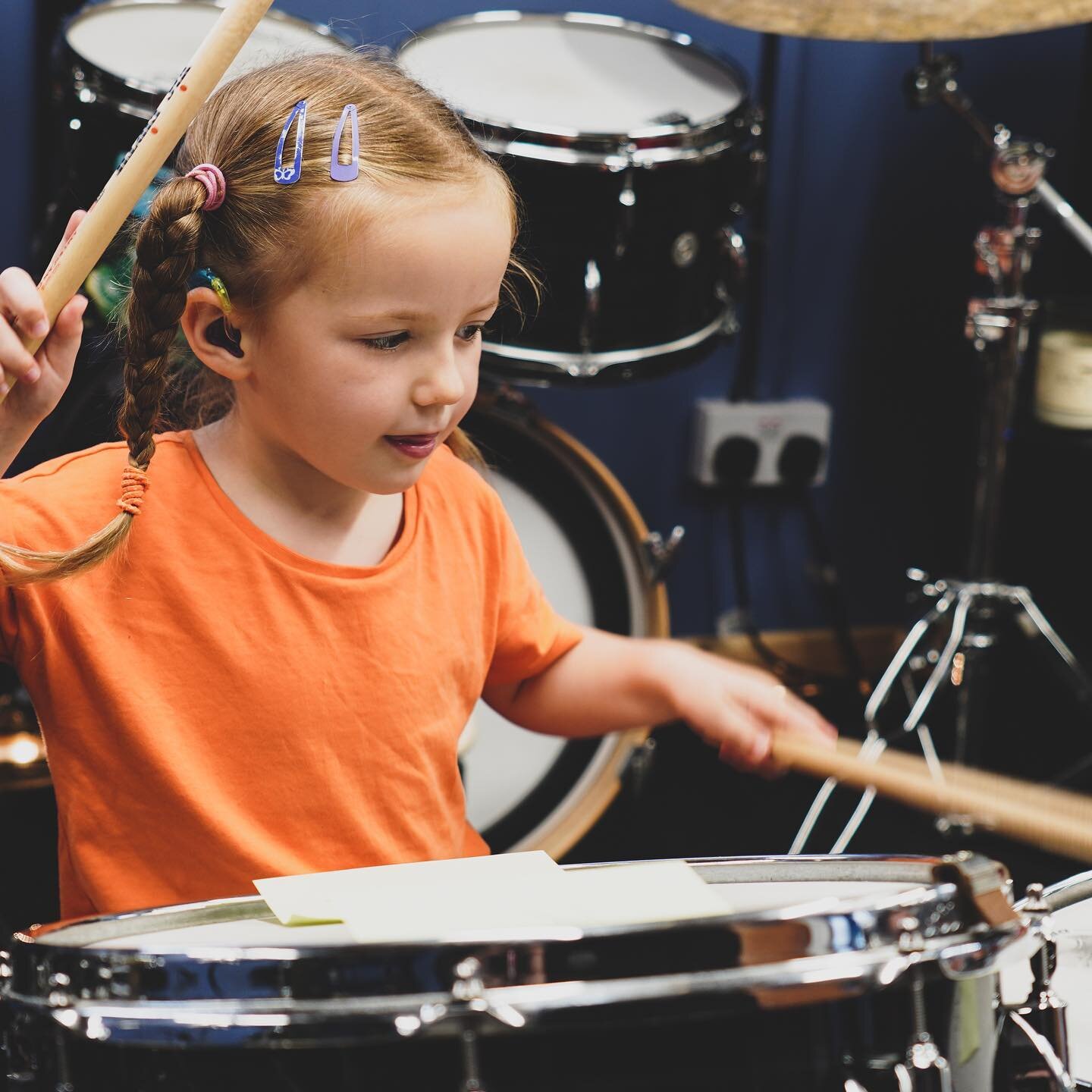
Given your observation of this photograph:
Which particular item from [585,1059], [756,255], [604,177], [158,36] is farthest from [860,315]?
[585,1059]

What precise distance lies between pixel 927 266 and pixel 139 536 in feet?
4.80

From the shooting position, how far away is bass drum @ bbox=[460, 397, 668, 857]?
1.51 metres

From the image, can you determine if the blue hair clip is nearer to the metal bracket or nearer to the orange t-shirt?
the orange t-shirt

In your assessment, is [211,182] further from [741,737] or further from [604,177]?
[604,177]

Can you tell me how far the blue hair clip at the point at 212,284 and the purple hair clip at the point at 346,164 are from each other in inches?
3.5

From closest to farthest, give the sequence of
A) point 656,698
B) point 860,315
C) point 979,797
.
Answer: point 979,797, point 656,698, point 860,315

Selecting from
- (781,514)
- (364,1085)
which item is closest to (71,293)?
(364,1085)

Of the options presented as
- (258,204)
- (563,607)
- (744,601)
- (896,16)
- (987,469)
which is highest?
(896,16)

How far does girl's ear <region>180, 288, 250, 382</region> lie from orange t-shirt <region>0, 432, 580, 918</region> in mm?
71

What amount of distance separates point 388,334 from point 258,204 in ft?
0.33

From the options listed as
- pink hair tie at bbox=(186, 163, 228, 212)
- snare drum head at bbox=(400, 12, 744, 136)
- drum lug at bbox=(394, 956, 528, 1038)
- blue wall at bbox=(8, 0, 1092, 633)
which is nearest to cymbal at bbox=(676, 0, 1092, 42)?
snare drum head at bbox=(400, 12, 744, 136)

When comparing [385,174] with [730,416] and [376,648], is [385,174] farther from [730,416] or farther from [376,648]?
[730,416]

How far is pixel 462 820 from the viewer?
93 centimetres

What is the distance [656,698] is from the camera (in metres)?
0.89
